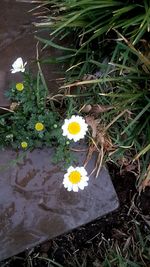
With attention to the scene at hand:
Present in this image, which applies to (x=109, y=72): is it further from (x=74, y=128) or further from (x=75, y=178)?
(x=75, y=178)

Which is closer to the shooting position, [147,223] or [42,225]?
[42,225]

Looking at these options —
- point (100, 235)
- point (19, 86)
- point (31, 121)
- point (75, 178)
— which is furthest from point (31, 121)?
point (100, 235)

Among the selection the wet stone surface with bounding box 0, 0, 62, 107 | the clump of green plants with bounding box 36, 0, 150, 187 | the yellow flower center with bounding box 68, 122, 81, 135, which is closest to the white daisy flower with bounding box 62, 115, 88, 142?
the yellow flower center with bounding box 68, 122, 81, 135

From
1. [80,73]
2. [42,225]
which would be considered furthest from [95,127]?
[42,225]

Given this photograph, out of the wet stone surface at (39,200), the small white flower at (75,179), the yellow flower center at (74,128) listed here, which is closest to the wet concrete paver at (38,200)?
the wet stone surface at (39,200)

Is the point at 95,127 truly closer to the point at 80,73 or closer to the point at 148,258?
the point at 80,73

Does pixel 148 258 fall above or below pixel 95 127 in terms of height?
below

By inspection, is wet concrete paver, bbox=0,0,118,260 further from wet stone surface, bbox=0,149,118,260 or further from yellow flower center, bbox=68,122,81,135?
yellow flower center, bbox=68,122,81,135

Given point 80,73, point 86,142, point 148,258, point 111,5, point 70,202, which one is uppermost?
point 111,5
